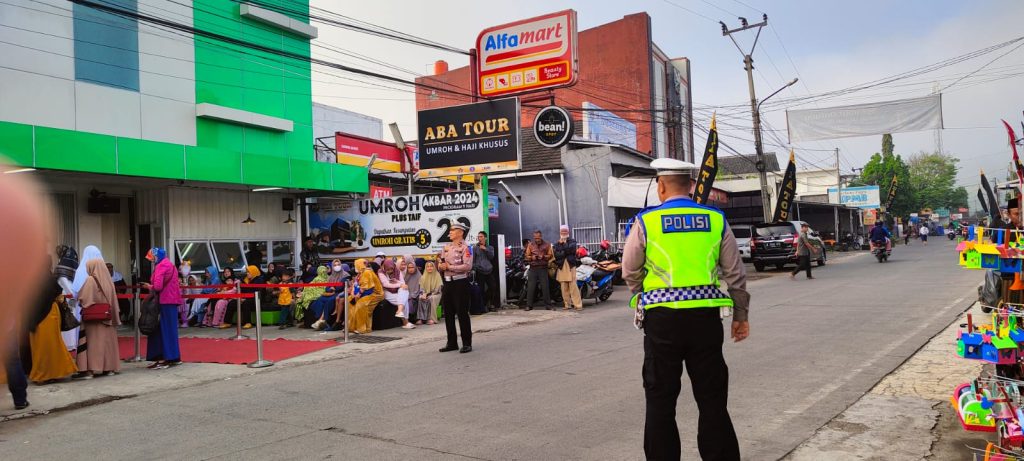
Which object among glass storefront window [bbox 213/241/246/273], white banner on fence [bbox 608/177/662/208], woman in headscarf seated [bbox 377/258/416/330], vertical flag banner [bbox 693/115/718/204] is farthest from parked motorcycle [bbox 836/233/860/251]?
glass storefront window [bbox 213/241/246/273]

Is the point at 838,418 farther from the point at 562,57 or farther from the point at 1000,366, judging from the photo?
the point at 562,57

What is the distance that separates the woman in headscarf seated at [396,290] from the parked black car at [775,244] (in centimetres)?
1554

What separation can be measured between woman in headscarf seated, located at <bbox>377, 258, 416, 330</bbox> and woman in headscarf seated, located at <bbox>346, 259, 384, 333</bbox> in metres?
0.27

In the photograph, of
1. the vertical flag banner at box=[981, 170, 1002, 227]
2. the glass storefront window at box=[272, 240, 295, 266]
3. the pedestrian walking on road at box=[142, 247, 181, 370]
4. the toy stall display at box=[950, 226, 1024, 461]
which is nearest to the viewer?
the toy stall display at box=[950, 226, 1024, 461]

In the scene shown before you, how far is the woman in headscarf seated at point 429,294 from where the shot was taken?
1412 cm

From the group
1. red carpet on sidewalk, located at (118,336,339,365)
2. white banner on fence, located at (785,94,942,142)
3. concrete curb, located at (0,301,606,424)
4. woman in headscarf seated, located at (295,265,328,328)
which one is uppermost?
white banner on fence, located at (785,94,942,142)

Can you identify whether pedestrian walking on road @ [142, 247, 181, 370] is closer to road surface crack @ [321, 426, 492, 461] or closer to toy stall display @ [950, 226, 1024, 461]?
road surface crack @ [321, 426, 492, 461]

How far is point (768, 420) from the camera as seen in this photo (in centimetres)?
557

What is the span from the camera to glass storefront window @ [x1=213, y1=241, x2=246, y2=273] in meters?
16.9

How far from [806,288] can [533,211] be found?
466 inches

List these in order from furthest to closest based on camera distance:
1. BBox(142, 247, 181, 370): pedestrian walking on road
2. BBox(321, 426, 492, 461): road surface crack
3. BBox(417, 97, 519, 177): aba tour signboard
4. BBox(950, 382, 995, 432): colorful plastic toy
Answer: BBox(417, 97, 519, 177): aba tour signboard < BBox(142, 247, 181, 370): pedestrian walking on road < BBox(321, 426, 492, 461): road surface crack < BBox(950, 382, 995, 432): colorful plastic toy

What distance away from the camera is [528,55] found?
1950 centimetres

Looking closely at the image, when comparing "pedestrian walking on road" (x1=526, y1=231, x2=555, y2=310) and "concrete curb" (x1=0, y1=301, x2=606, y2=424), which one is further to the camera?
"pedestrian walking on road" (x1=526, y1=231, x2=555, y2=310)

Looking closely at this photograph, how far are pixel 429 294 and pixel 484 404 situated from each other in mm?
8210
